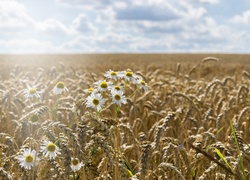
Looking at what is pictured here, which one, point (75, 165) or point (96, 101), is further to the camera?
point (96, 101)

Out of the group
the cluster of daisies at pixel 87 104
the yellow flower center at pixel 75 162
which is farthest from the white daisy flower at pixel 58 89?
the yellow flower center at pixel 75 162

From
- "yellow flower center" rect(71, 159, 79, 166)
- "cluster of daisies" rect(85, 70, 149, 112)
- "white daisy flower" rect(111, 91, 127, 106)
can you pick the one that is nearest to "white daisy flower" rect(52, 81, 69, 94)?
"cluster of daisies" rect(85, 70, 149, 112)

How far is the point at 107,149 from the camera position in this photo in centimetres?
181

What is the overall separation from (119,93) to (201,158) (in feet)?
2.34

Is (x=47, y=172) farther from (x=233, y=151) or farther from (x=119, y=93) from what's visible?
(x=233, y=151)

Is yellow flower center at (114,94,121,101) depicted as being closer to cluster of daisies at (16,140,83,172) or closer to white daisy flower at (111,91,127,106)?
white daisy flower at (111,91,127,106)

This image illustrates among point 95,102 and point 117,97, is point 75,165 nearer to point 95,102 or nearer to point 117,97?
point 95,102

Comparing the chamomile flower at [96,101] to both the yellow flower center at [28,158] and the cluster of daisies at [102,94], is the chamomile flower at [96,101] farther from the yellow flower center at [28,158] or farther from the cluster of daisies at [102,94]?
the yellow flower center at [28,158]

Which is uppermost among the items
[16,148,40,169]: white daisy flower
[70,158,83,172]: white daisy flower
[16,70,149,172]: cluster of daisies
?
[16,70,149,172]: cluster of daisies

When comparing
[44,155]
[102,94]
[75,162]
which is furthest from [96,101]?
[44,155]

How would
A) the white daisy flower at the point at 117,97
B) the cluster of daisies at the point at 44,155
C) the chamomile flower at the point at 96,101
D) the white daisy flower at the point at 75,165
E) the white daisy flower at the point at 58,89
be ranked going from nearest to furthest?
1. the cluster of daisies at the point at 44,155
2. the white daisy flower at the point at 75,165
3. the chamomile flower at the point at 96,101
4. the white daisy flower at the point at 117,97
5. the white daisy flower at the point at 58,89

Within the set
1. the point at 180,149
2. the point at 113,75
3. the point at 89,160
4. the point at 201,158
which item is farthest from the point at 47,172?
the point at 113,75

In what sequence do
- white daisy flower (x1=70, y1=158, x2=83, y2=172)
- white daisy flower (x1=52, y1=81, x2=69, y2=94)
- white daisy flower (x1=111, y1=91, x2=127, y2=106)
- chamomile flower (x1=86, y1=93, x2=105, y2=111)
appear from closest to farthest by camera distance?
white daisy flower (x1=70, y1=158, x2=83, y2=172)
chamomile flower (x1=86, y1=93, x2=105, y2=111)
white daisy flower (x1=111, y1=91, x2=127, y2=106)
white daisy flower (x1=52, y1=81, x2=69, y2=94)

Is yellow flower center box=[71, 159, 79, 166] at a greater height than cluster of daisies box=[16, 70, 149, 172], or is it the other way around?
cluster of daisies box=[16, 70, 149, 172]
